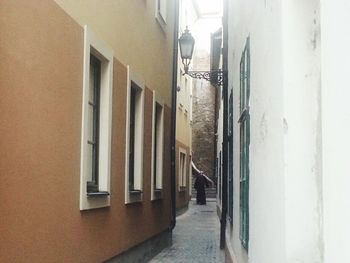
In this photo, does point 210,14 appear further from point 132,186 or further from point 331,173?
point 331,173

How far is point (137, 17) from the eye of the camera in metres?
9.48

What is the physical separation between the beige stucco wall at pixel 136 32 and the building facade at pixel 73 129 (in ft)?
0.06

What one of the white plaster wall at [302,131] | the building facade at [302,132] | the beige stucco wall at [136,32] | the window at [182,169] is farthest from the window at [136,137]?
the window at [182,169]

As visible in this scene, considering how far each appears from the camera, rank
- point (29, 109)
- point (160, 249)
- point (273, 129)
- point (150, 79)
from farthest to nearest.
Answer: point (160, 249) → point (150, 79) → point (29, 109) → point (273, 129)

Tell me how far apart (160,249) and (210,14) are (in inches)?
1173

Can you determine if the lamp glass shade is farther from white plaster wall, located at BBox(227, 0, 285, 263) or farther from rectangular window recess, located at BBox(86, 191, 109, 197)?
white plaster wall, located at BBox(227, 0, 285, 263)

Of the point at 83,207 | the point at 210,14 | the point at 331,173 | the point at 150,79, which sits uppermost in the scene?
the point at 210,14

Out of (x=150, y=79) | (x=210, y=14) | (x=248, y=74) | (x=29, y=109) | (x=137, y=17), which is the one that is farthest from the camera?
(x=210, y=14)

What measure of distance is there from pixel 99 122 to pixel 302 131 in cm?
451

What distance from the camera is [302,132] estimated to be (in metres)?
2.99

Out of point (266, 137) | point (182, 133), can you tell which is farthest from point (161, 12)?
point (182, 133)

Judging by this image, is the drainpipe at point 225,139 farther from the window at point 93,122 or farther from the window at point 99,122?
the window at point 93,122

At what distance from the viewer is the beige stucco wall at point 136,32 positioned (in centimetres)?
664

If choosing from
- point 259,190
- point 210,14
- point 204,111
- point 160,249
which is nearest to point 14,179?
point 259,190
